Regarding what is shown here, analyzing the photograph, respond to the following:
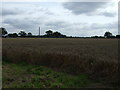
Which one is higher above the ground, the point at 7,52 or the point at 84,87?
the point at 7,52

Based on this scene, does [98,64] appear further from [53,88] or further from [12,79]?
[12,79]

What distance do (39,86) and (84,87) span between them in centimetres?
178

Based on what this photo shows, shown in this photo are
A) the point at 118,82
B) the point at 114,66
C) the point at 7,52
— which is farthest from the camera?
the point at 7,52

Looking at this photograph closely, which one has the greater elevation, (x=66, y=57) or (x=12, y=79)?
(x=66, y=57)

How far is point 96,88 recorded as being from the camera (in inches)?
283

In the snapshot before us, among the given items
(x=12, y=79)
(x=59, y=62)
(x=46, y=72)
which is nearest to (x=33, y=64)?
(x=59, y=62)

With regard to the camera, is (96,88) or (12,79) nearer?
(96,88)

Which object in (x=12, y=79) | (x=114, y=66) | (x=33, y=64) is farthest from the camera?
(x=33, y=64)

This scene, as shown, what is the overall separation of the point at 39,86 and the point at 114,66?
3.99 meters

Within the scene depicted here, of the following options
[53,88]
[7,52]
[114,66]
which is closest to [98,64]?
[114,66]

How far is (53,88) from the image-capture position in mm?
6957

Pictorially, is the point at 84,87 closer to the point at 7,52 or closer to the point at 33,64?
the point at 33,64

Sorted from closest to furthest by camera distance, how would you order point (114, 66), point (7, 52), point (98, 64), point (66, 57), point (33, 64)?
1. point (114, 66)
2. point (98, 64)
3. point (66, 57)
4. point (33, 64)
5. point (7, 52)

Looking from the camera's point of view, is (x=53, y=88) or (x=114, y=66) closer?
(x=53, y=88)
